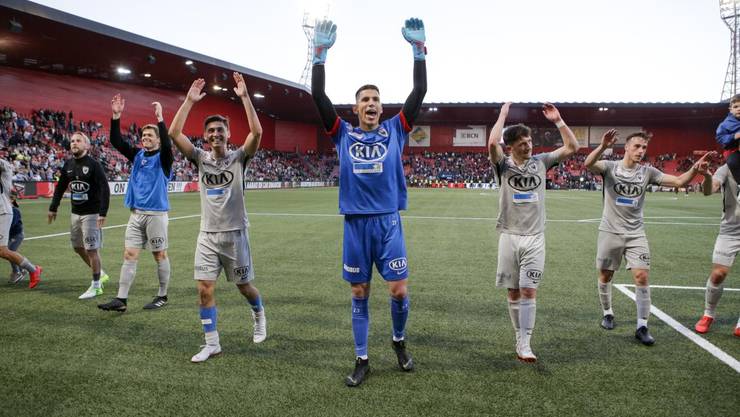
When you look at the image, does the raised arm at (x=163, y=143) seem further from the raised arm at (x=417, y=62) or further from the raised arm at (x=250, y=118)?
the raised arm at (x=417, y=62)

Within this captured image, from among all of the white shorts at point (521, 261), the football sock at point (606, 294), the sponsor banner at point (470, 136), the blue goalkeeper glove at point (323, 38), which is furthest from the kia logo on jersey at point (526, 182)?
the sponsor banner at point (470, 136)

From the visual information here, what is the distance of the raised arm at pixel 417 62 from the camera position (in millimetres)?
4004

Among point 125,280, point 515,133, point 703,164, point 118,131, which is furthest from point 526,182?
point 118,131

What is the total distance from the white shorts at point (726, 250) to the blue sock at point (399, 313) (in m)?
3.86

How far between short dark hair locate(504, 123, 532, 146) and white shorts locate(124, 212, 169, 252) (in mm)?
4494

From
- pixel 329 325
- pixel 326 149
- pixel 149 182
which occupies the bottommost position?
pixel 329 325

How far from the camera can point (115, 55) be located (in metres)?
28.3

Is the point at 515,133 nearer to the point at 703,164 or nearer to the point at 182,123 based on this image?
the point at 703,164

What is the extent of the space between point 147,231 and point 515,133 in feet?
15.6

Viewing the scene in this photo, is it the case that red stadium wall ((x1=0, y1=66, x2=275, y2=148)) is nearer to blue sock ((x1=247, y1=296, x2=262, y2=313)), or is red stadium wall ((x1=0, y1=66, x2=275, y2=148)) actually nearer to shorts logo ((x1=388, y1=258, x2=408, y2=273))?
blue sock ((x1=247, y1=296, x2=262, y2=313))

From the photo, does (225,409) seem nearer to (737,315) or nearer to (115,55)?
(737,315)

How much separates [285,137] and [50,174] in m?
34.0

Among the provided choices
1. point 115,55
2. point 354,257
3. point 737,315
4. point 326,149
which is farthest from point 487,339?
point 326,149

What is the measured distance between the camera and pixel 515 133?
4.43 m
